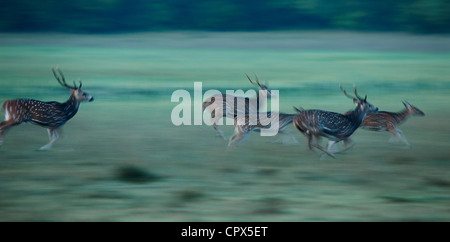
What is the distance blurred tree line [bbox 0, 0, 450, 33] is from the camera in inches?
1035

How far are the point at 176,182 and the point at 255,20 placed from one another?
825 inches

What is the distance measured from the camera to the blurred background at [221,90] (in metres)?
5.68

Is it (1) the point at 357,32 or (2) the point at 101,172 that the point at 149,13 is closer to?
(1) the point at 357,32

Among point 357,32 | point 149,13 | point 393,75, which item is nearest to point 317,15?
point 357,32

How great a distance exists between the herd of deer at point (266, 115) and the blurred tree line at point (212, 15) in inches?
742

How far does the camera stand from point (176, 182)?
6.27 metres

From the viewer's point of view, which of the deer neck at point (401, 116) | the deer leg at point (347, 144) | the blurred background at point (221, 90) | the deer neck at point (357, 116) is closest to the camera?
the blurred background at point (221, 90)

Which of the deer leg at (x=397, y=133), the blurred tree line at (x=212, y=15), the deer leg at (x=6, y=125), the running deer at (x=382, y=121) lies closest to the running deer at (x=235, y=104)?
the running deer at (x=382, y=121)

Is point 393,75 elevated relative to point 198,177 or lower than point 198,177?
elevated

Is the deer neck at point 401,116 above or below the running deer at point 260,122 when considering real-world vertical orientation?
above

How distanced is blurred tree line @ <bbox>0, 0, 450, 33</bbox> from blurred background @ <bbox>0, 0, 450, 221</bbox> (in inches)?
2.2

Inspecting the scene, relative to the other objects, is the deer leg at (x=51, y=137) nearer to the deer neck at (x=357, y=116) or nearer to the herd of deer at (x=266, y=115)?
the herd of deer at (x=266, y=115)

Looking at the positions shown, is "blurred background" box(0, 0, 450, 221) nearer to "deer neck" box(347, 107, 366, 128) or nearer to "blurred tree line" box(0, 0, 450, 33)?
"blurred tree line" box(0, 0, 450, 33)

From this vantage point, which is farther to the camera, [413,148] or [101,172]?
[413,148]
